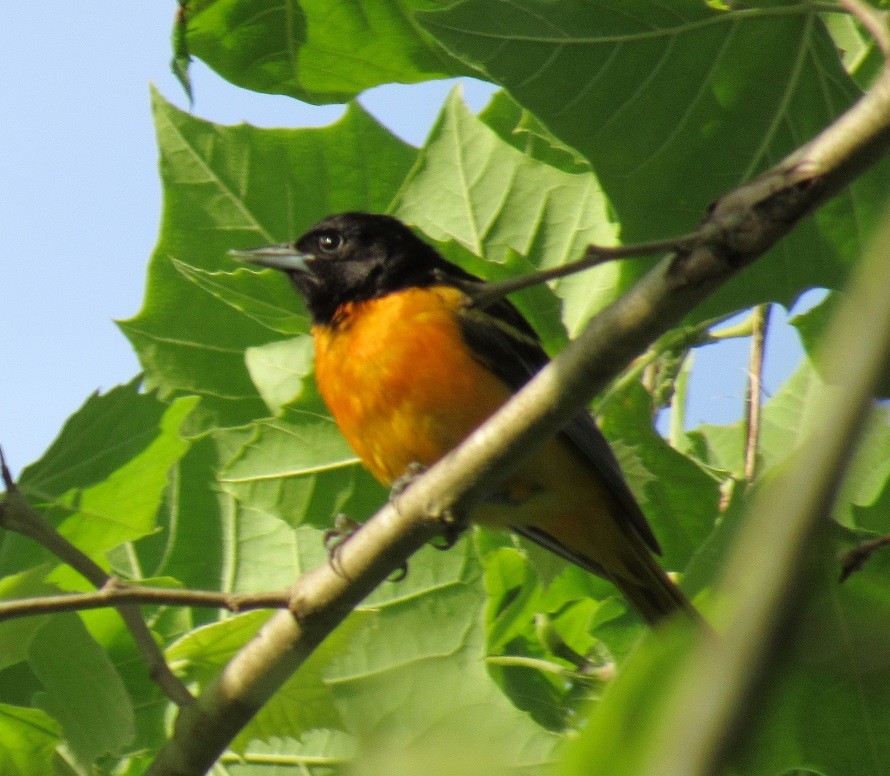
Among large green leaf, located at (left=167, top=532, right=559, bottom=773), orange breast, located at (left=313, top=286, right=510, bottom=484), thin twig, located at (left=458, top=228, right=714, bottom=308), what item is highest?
thin twig, located at (left=458, top=228, right=714, bottom=308)

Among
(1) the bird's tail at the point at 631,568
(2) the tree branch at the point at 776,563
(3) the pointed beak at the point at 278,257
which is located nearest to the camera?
(2) the tree branch at the point at 776,563

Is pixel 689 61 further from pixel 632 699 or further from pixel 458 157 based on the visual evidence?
pixel 632 699

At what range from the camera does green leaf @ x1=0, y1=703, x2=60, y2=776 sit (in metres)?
2.86

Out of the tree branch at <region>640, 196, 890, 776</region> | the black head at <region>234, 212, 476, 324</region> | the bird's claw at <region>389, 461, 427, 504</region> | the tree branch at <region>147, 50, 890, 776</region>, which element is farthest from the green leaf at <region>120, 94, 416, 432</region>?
the tree branch at <region>640, 196, 890, 776</region>

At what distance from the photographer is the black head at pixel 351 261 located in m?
4.17

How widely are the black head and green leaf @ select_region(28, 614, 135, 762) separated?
142 cm

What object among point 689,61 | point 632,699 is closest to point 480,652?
point 689,61

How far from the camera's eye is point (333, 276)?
4.33m

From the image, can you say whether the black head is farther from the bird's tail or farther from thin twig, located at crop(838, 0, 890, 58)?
thin twig, located at crop(838, 0, 890, 58)

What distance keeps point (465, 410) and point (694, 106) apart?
119 centimetres

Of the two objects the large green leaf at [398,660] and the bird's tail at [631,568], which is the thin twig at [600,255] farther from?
the bird's tail at [631,568]

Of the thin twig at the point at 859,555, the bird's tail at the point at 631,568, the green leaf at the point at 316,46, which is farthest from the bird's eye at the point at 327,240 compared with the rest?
the thin twig at the point at 859,555

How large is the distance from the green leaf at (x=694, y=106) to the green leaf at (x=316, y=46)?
29.8 inches

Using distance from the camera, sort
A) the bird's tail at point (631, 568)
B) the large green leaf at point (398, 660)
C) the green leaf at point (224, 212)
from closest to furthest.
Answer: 1. the large green leaf at point (398, 660)
2. the bird's tail at point (631, 568)
3. the green leaf at point (224, 212)
